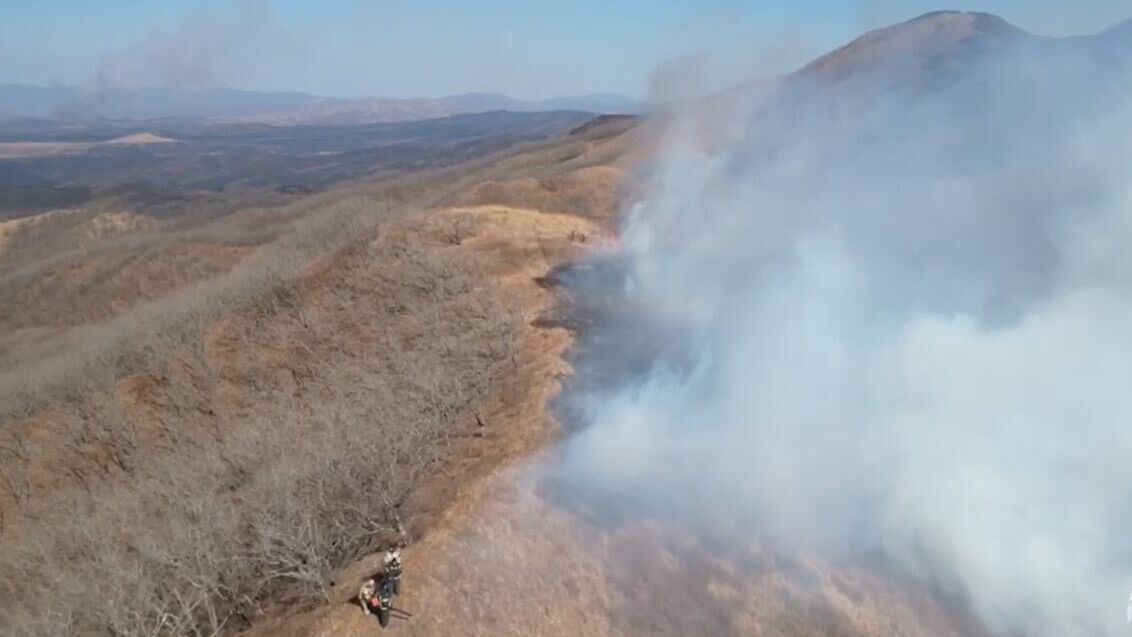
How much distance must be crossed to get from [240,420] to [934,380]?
20.1 meters

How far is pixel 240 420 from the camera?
86.2 ft

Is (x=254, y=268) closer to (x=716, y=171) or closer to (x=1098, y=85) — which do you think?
(x=716, y=171)

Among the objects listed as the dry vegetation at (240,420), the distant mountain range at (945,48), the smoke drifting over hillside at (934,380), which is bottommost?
the dry vegetation at (240,420)

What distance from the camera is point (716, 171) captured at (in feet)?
129

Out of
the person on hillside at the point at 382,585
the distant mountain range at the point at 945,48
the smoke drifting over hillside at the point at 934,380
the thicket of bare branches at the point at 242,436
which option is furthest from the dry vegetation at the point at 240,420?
the distant mountain range at the point at 945,48

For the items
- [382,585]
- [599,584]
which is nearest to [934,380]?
[599,584]

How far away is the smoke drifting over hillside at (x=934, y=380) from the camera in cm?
1454

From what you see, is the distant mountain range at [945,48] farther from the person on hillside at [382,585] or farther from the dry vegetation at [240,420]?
the person on hillside at [382,585]

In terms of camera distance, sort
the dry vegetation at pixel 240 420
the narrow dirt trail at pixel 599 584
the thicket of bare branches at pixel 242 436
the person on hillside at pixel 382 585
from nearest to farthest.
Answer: the person on hillside at pixel 382 585
the narrow dirt trail at pixel 599 584
the thicket of bare branches at pixel 242 436
the dry vegetation at pixel 240 420

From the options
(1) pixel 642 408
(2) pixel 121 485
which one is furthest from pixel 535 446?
(2) pixel 121 485

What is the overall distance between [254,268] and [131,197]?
61.1 m

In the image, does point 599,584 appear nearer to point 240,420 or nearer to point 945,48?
point 240,420

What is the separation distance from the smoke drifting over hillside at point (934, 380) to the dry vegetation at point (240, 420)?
15.2 ft

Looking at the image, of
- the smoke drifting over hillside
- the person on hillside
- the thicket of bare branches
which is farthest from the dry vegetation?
the smoke drifting over hillside
